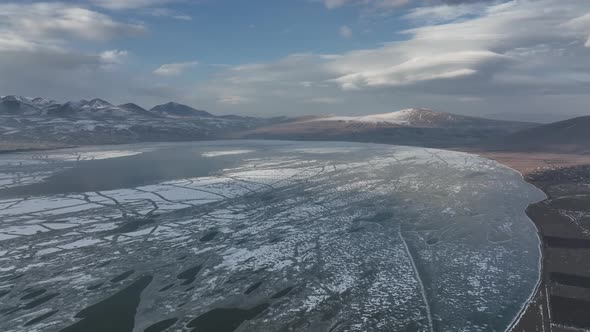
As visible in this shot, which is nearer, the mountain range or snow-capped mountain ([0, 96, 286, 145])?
the mountain range

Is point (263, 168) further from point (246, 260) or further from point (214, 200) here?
point (246, 260)

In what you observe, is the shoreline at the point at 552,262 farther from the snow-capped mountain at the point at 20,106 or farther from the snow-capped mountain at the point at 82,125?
the snow-capped mountain at the point at 20,106

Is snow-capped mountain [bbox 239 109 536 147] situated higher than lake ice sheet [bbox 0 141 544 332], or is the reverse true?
snow-capped mountain [bbox 239 109 536 147]

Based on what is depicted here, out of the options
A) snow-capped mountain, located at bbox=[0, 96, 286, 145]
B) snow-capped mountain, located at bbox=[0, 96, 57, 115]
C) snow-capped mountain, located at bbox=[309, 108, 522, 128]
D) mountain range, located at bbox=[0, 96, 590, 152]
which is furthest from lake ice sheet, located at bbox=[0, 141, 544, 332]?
snow-capped mountain, located at bbox=[0, 96, 57, 115]

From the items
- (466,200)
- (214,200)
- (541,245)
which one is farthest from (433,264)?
(214,200)

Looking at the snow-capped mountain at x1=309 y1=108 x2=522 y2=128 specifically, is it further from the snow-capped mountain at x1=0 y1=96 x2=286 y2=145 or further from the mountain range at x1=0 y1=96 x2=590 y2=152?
the snow-capped mountain at x1=0 y1=96 x2=286 y2=145

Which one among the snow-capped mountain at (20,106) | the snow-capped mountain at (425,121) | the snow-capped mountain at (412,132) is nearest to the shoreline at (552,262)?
the snow-capped mountain at (412,132)

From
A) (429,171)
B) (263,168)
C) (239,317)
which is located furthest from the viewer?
(263,168)
